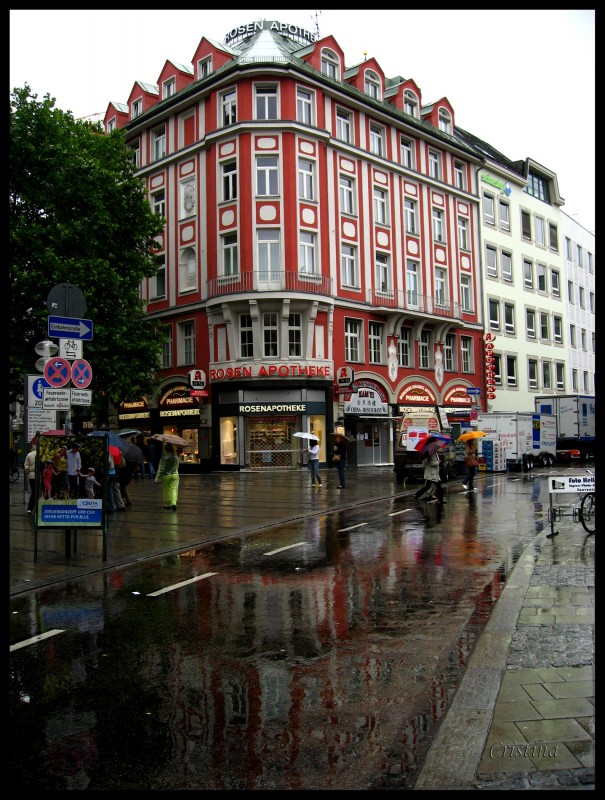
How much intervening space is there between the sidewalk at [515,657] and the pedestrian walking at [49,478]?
0.97m

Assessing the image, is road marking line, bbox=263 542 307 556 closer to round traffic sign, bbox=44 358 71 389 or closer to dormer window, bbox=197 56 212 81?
round traffic sign, bbox=44 358 71 389

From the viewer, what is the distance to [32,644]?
19.3 feet

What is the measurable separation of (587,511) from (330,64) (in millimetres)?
31905

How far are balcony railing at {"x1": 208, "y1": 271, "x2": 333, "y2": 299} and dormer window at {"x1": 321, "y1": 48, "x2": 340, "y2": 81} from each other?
1132 cm

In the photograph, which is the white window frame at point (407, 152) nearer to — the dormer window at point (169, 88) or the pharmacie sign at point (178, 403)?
the dormer window at point (169, 88)

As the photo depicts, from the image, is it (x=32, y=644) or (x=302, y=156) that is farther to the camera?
(x=302, y=156)

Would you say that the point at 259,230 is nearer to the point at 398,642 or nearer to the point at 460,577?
the point at 460,577

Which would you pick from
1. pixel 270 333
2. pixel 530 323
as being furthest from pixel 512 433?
pixel 530 323

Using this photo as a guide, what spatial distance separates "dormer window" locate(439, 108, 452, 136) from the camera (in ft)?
143

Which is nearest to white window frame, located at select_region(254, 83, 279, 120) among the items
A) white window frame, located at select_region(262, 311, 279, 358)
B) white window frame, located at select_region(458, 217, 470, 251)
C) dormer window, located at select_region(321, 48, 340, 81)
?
dormer window, located at select_region(321, 48, 340, 81)

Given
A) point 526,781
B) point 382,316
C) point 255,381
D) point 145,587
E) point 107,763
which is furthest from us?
point 382,316

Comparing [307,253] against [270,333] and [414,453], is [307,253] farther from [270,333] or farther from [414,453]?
[414,453]
